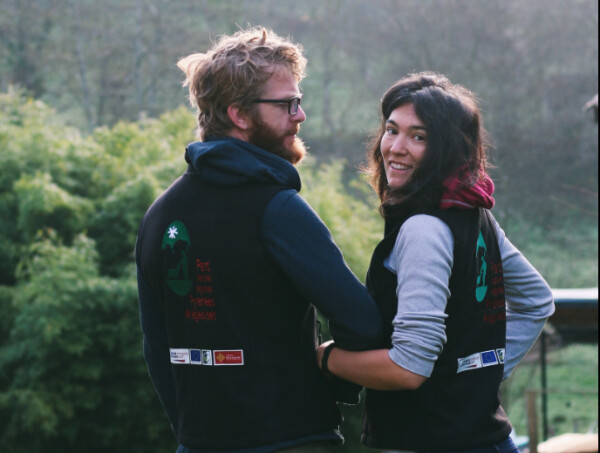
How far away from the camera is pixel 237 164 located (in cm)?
161

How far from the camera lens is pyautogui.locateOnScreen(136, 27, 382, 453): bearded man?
1.58m

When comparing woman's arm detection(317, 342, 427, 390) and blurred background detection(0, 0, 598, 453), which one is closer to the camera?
woman's arm detection(317, 342, 427, 390)

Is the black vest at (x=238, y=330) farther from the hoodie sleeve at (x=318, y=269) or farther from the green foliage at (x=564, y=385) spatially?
the green foliage at (x=564, y=385)

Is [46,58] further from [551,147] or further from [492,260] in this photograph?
[492,260]

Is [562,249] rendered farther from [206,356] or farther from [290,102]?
[206,356]

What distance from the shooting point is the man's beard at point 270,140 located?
1703 millimetres

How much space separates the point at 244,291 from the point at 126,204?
17.4ft

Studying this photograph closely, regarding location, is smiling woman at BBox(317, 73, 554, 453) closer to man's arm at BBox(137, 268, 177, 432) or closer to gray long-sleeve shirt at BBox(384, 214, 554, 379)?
gray long-sleeve shirt at BBox(384, 214, 554, 379)

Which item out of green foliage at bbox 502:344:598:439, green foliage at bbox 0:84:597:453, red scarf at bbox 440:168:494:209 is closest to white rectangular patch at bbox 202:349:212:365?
red scarf at bbox 440:168:494:209

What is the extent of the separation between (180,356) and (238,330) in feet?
0.57

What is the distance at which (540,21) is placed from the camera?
2255cm

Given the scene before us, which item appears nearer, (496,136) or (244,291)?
(244,291)

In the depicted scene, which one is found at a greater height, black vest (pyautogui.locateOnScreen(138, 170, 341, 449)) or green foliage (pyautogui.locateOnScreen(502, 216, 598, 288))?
green foliage (pyautogui.locateOnScreen(502, 216, 598, 288))

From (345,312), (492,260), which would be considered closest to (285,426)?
(345,312)
